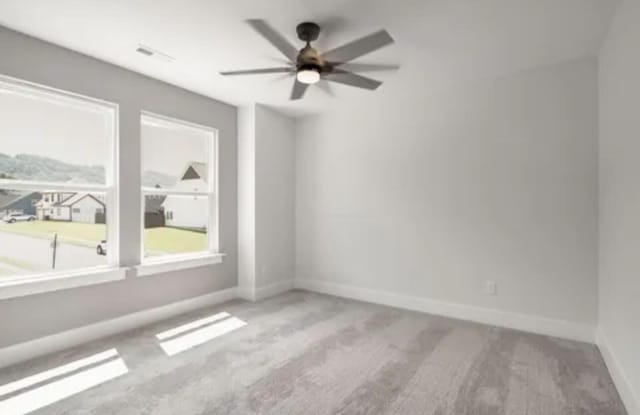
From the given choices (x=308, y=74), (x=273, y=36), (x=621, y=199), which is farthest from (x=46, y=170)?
(x=621, y=199)

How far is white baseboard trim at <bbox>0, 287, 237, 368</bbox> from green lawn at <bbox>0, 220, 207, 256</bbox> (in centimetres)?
62

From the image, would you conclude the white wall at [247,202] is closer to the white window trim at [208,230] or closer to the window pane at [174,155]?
the white window trim at [208,230]

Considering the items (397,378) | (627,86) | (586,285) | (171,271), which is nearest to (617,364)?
(586,285)

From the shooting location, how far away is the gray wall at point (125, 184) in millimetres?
2668

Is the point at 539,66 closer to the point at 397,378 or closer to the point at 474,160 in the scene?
the point at 474,160

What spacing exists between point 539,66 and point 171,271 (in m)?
4.34

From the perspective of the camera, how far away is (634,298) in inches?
78.7

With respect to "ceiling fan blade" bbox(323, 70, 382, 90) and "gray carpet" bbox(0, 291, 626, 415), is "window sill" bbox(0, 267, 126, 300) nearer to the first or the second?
"gray carpet" bbox(0, 291, 626, 415)

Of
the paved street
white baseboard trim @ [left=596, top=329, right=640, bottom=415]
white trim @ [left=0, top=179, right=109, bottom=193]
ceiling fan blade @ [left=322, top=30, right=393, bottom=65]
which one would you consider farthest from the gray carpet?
ceiling fan blade @ [left=322, top=30, right=393, bottom=65]

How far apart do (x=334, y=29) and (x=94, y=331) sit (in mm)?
3340

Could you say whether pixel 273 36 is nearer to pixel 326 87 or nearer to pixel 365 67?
pixel 365 67

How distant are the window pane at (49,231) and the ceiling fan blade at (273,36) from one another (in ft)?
7.18

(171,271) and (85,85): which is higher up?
(85,85)

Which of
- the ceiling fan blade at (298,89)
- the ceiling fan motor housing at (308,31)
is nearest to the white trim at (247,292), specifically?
the ceiling fan blade at (298,89)
